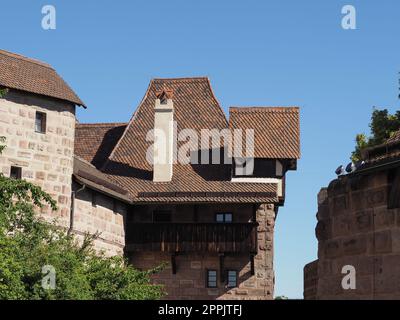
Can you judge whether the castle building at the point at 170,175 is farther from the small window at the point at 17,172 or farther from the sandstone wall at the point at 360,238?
the sandstone wall at the point at 360,238

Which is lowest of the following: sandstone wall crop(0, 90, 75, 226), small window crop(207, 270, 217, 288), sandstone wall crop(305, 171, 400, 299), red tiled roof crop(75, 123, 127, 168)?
sandstone wall crop(305, 171, 400, 299)

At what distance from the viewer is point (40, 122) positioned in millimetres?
29094

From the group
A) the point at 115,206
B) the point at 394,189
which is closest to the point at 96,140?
the point at 115,206

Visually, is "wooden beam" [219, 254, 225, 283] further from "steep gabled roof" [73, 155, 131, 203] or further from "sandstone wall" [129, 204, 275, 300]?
"steep gabled roof" [73, 155, 131, 203]

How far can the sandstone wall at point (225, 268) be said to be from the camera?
33.4 meters

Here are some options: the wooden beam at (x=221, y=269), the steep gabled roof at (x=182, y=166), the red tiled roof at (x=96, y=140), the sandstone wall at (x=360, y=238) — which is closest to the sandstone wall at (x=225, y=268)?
the wooden beam at (x=221, y=269)

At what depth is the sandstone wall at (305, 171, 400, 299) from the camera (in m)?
9.19

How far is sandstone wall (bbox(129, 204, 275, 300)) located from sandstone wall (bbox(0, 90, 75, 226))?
17.8ft

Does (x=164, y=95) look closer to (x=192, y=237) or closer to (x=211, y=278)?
(x=192, y=237)

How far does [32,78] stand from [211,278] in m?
8.79

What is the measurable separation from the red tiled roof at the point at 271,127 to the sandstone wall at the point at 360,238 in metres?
24.5

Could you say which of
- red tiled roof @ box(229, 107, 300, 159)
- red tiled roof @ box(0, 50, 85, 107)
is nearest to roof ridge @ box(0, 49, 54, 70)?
red tiled roof @ box(0, 50, 85, 107)

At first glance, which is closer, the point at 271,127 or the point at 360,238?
the point at 360,238
